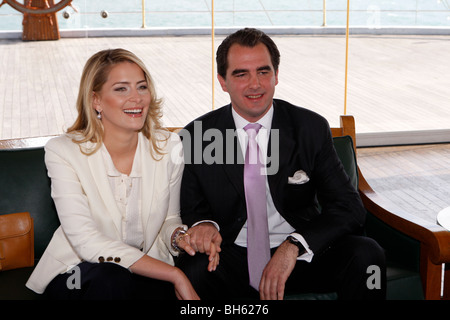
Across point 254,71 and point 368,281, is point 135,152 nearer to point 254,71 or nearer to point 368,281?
point 254,71

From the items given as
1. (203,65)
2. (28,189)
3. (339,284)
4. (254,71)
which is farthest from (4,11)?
(339,284)

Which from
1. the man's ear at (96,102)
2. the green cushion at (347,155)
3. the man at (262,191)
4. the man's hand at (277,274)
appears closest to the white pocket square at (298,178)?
the man at (262,191)

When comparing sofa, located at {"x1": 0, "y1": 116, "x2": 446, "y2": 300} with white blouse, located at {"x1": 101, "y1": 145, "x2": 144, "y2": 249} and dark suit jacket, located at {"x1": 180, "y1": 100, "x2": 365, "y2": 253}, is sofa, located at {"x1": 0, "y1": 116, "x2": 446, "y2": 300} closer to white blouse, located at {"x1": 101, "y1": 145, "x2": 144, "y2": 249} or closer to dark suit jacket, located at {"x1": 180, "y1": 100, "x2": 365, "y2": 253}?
dark suit jacket, located at {"x1": 180, "y1": 100, "x2": 365, "y2": 253}

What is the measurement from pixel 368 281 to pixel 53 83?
159 inches

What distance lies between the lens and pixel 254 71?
237 cm

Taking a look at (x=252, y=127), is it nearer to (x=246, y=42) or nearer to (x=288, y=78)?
(x=246, y=42)

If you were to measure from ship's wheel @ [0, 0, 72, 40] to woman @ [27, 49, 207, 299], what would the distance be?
10.1ft

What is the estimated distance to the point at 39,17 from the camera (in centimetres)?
507

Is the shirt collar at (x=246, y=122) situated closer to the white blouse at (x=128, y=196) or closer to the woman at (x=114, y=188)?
the woman at (x=114, y=188)

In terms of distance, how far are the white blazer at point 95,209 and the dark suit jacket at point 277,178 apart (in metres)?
0.09

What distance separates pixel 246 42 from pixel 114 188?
0.76 metres

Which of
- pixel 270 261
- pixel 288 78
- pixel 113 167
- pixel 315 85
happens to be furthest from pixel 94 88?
pixel 315 85

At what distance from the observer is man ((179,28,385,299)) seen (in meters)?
2.19

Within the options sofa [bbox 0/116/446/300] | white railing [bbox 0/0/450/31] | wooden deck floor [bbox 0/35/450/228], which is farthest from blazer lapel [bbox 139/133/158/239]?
white railing [bbox 0/0/450/31]
